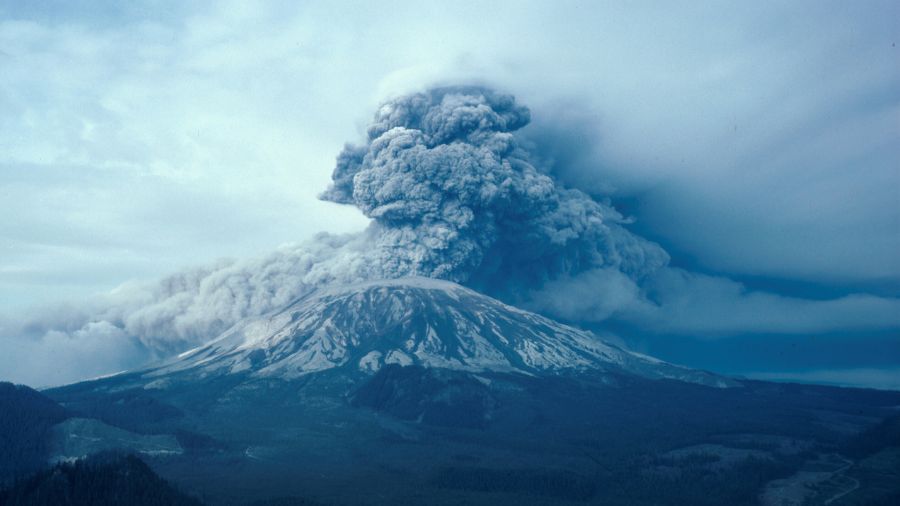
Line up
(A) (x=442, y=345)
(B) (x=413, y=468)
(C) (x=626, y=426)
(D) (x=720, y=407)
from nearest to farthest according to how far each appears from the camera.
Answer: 1. (B) (x=413, y=468)
2. (C) (x=626, y=426)
3. (D) (x=720, y=407)
4. (A) (x=442, y=345)

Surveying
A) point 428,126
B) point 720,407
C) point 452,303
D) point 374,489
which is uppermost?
point 428,126

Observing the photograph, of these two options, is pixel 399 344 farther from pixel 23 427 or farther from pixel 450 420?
pixel 23 427

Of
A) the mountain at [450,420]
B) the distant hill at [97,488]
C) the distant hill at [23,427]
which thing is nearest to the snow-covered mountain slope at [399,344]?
the mountain at [450,420]

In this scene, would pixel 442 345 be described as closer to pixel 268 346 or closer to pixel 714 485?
pixel 268 346

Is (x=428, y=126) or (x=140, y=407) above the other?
(x=428, y=126)

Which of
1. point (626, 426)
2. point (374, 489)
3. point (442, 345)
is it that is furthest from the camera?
point (442, 345)

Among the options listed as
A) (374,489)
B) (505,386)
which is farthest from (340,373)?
(374,489)

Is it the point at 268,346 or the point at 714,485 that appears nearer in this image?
the point at 714,485
